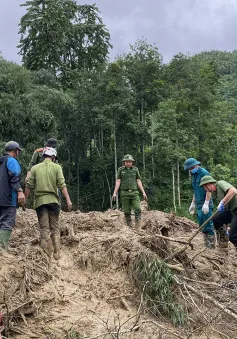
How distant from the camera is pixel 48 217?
580 centimetres

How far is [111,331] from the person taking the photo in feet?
14.1

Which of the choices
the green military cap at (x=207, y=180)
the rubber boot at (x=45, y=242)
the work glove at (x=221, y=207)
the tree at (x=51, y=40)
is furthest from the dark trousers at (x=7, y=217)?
the tree at (x=51, y=40)

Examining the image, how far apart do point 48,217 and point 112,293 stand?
53.7 inches

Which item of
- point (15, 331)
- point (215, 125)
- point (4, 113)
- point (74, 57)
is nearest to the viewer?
point (15, 331)

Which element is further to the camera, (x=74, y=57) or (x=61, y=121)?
(x=74, y=57)

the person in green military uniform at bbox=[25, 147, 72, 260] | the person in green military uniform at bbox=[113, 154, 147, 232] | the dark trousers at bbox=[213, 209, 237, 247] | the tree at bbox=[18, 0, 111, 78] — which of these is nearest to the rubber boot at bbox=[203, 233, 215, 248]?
the dark trousers at bbox=[213, 209, 237, 247]

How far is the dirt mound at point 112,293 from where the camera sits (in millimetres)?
4383

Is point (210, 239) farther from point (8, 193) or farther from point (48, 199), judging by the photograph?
point (8, 193)

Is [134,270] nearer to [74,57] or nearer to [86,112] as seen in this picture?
[86,112]

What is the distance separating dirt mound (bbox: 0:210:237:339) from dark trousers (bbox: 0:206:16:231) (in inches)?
12.1

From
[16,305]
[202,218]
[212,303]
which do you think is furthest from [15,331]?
[202,218]

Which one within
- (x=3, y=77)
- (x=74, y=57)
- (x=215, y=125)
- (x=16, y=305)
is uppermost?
(x=74, y=57)

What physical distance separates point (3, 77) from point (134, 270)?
19028 mm

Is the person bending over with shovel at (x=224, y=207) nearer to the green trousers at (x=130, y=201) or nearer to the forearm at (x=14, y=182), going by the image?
the green trousers at (x=130, y=201)
